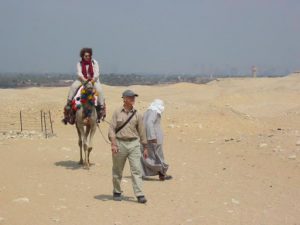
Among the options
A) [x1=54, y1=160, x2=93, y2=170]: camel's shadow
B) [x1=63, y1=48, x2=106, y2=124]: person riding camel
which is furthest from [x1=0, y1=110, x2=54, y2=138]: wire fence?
[x1=63, y1=48, x2=106, y2=124]: person riding camel

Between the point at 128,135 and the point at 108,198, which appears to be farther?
the point at 108,198

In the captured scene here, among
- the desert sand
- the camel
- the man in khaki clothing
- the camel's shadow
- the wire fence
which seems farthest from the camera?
the wire fence

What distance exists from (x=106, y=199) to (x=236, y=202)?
209 cm

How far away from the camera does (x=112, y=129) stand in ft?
28.1

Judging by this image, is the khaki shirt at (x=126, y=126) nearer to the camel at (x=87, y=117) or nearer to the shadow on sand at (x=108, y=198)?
the shadow on sand at (x=108, y=198)

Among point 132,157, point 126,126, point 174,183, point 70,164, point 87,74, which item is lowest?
point 174,183

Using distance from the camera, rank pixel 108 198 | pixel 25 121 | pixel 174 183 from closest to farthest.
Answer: pixel 108 198 < pixel 174 183 < pixel 25 121

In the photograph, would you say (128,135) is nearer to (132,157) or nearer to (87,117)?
(132,157)

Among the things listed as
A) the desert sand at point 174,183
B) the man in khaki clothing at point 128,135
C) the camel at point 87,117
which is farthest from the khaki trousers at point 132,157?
the camel at point 87,117

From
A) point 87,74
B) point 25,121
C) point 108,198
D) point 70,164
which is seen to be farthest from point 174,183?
point 25,121

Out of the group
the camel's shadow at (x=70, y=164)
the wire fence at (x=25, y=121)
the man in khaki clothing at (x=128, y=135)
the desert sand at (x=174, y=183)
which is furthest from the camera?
the wire fence at (x=25, y=121)

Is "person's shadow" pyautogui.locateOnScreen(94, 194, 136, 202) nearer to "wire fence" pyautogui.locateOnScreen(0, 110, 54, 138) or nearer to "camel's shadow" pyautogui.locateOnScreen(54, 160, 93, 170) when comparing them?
"camel's shadow" pyautogui.locateOnScreen(54, 160, 93, 170)

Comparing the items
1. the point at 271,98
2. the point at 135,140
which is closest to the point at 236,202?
the point at 135,140

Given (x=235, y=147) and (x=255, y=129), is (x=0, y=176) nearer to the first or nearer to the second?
(x=235, y=147)
